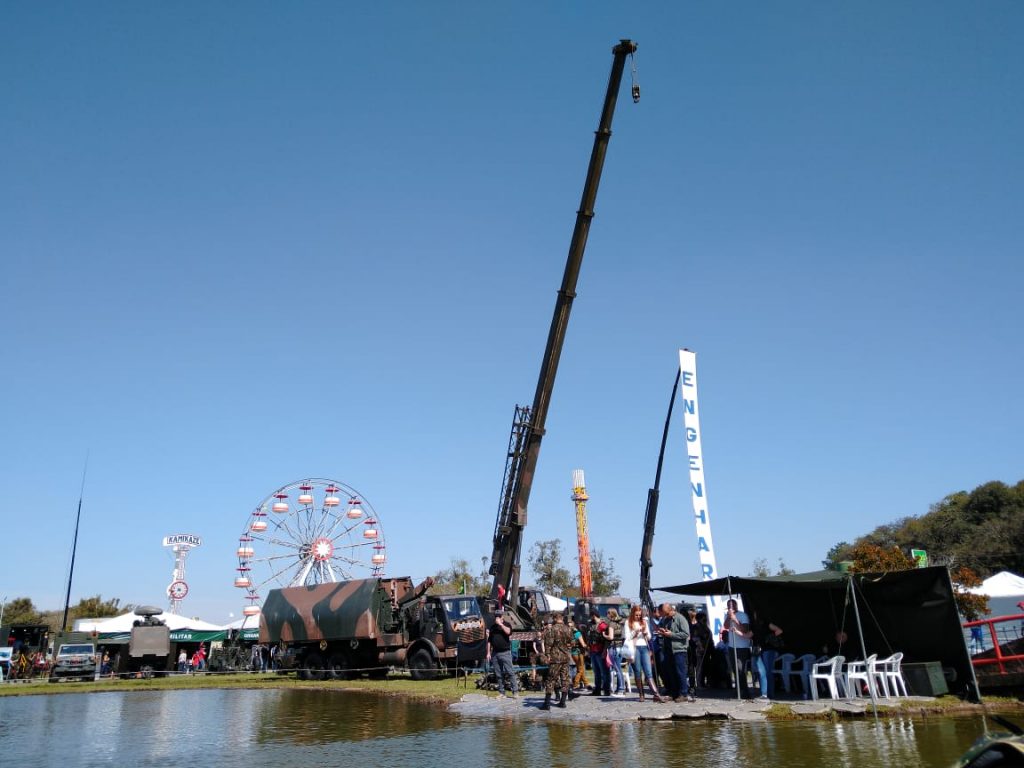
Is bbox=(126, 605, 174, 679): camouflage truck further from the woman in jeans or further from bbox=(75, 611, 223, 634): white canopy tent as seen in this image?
the woman in jeans

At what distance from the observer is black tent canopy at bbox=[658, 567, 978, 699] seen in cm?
1260

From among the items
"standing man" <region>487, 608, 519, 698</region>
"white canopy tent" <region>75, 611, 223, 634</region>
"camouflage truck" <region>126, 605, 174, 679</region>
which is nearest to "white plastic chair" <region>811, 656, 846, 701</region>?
"standing man" <region>487, 608, 519, 698</region>

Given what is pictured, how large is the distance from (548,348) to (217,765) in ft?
49.2

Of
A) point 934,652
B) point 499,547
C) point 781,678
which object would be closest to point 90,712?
point 499,547

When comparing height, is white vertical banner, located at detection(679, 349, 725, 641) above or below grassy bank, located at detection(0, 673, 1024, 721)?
above

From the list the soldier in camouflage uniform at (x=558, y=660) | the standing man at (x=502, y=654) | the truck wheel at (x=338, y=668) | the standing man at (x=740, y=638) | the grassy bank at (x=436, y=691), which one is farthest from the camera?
the truck wheel at (x=338, y=668)

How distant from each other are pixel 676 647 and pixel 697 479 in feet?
20.4

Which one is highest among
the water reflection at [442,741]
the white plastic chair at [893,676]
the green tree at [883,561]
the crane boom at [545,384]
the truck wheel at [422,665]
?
the crane boom at [545,384]

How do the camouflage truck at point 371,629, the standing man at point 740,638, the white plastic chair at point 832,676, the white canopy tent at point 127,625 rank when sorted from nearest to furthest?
the white plastic chair at point 832,676 → the standing man at point 740,638 → the camouflage truck at point 371,629 → the white canopy tent at point 127,625

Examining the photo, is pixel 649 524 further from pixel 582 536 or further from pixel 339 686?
pixel 582 536

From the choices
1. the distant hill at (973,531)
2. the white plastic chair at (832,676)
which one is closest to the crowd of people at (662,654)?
the white plastic chair at (832,676)

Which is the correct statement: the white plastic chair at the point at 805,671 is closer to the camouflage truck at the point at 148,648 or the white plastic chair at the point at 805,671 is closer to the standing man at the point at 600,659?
the standing man at the point at 600,659

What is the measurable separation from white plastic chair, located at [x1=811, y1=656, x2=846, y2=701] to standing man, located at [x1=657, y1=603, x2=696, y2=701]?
194cm

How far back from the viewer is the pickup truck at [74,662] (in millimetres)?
31625
